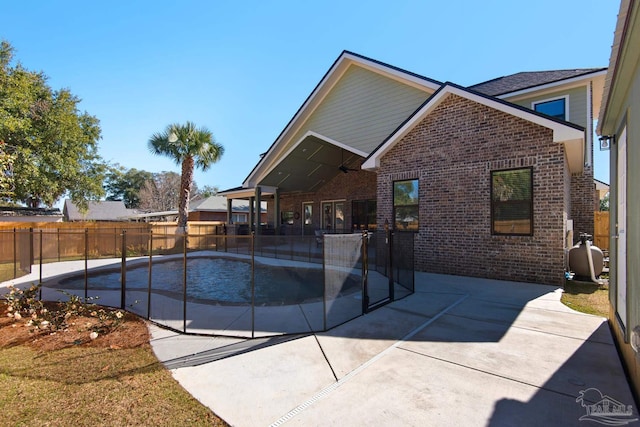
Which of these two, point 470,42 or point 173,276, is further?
point 470,42

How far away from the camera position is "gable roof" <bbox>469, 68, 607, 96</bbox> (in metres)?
11.3

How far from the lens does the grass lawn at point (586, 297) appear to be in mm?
5758

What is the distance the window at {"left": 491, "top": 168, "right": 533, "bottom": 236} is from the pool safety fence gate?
2839 mm

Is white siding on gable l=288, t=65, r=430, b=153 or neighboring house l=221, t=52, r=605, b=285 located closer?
neighboring house l=221, t=52, r=605, b=285

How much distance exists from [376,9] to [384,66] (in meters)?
2.39

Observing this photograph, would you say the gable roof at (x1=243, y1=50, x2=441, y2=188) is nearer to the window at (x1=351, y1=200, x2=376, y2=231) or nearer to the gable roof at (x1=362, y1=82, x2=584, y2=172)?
the gable roof at (x1=362, y1=82, x2=584, y2=172)

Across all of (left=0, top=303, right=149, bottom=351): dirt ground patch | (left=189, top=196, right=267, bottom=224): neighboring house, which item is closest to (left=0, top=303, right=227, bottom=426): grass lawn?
(left=0, top=303, right=149, bottom=351): dirt ground patch

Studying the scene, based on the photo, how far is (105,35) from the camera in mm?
11148

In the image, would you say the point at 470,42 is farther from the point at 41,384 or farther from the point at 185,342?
the point at 41,384

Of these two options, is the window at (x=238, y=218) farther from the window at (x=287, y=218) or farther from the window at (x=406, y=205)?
the window at (x=406, y=205)

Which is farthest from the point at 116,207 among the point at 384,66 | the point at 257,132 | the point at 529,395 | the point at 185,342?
the point at 529,395

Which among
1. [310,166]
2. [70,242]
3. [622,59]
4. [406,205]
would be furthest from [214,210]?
[622,59]

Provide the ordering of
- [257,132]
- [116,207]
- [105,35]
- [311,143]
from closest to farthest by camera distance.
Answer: [105,35] < [311,143] < [257,132] < [116,207]

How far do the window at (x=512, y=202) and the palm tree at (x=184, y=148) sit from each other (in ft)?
53.9
